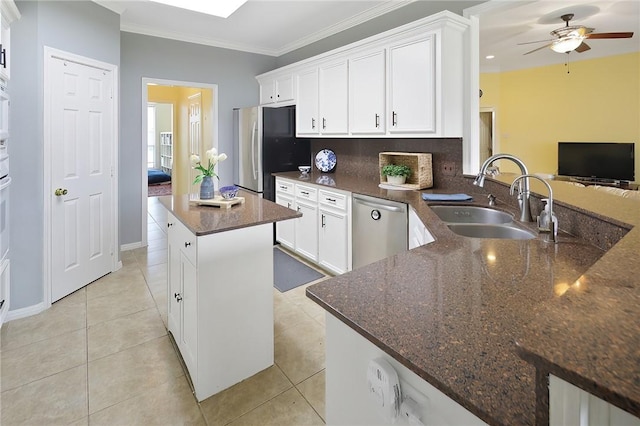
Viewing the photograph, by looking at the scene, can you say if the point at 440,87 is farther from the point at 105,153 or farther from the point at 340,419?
the point at 105,153

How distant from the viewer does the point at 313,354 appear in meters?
2.28

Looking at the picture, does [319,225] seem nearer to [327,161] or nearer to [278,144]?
[327,161]

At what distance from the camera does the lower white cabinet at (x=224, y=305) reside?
1.86m

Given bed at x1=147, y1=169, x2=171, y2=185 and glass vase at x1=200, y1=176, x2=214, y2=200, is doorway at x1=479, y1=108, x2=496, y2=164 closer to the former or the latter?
glass vase at x1=200, y1=176, x2=214, y2=200

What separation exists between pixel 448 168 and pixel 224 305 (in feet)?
7.82

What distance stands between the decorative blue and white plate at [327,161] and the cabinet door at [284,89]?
82cm

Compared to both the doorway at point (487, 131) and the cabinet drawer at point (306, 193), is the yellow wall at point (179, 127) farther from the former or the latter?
the doorway at point (487, 131)

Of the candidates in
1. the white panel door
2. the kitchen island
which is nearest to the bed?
the white panel door

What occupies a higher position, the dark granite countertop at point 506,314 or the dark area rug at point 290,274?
the dark granite countertop at point 506,314

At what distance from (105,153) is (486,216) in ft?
11.5

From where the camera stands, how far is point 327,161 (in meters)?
4.59

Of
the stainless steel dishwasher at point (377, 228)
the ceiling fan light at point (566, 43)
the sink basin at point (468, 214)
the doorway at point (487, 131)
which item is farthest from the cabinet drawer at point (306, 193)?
the doorway at point (487, 131)

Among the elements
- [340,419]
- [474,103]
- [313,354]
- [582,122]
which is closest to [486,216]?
[474,103]

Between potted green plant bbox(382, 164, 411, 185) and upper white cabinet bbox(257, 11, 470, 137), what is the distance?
0.32 meters
